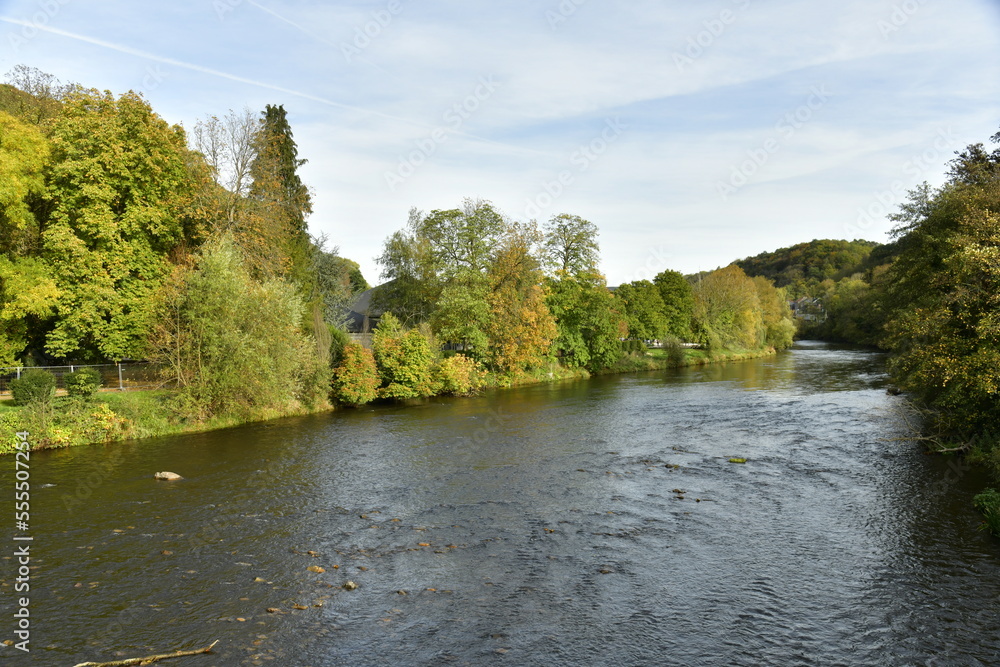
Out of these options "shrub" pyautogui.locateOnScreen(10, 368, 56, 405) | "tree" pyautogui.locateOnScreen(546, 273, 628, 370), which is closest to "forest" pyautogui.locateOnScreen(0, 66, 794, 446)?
"shrub" pyautogui.locateOnScreen(10, 368, 56, 405)

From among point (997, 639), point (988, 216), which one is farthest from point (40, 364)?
point (988, 216)

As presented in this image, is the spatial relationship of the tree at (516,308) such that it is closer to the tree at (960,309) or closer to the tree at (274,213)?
the tree at (274,213)

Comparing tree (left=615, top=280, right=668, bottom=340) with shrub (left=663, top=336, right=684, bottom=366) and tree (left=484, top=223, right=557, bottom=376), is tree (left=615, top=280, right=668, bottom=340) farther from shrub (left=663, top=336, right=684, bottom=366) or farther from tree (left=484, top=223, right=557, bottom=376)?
tree (left=484, top=223, right=557, bottom=376)

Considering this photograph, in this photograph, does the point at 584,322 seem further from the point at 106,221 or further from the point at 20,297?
the point at 20,297

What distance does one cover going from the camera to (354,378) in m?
33.0

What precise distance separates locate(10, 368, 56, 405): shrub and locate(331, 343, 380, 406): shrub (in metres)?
13.0

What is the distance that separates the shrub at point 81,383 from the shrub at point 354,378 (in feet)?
37.7

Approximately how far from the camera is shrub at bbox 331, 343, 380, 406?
108ft

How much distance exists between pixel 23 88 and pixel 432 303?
1271 inches

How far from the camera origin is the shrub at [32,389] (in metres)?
22.7

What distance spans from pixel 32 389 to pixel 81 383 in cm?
157

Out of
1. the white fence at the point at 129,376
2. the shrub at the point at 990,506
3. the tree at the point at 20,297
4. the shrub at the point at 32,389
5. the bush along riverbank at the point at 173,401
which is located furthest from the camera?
the white fence at the point at 129,376

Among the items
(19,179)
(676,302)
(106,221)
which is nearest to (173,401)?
(106,221)
